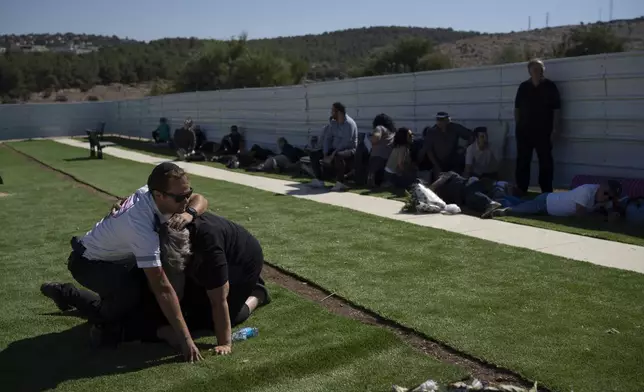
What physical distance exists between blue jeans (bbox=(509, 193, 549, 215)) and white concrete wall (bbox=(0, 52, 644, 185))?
5.43 ft

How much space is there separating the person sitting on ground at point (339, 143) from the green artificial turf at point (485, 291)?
3725mm

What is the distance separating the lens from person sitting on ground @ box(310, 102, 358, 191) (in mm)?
13086

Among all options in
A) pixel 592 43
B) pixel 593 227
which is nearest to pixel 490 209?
pixel 593 227

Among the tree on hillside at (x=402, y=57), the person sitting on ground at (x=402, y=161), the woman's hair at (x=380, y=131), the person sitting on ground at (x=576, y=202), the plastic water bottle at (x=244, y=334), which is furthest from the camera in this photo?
the tree on hillside at (x=402, y=57)

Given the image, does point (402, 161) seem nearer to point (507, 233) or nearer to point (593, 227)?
point (507, 233)

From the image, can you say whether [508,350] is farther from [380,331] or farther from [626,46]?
[626,46]

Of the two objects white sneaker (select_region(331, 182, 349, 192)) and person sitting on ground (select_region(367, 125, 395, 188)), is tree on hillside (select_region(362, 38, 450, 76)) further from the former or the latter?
white sneaker (select_region(331, 182, 349, 192))

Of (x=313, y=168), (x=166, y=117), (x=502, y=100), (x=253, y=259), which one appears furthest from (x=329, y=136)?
(x=166, y=117)

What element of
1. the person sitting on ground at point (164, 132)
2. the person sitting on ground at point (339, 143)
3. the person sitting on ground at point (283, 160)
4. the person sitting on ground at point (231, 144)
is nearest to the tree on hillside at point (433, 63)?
the person sitting on ground at point (164, 132)

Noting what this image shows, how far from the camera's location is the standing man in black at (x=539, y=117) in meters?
10.3

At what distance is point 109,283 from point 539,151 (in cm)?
759

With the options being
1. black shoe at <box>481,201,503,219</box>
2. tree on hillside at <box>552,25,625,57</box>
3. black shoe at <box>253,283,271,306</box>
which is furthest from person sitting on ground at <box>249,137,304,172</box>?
tree on hillside at <box>552,25,625,57</box>

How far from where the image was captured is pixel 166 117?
31078 millimetres

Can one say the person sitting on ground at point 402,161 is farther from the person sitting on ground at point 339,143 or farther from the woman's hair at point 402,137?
the person sitting on ground at point 339,143
